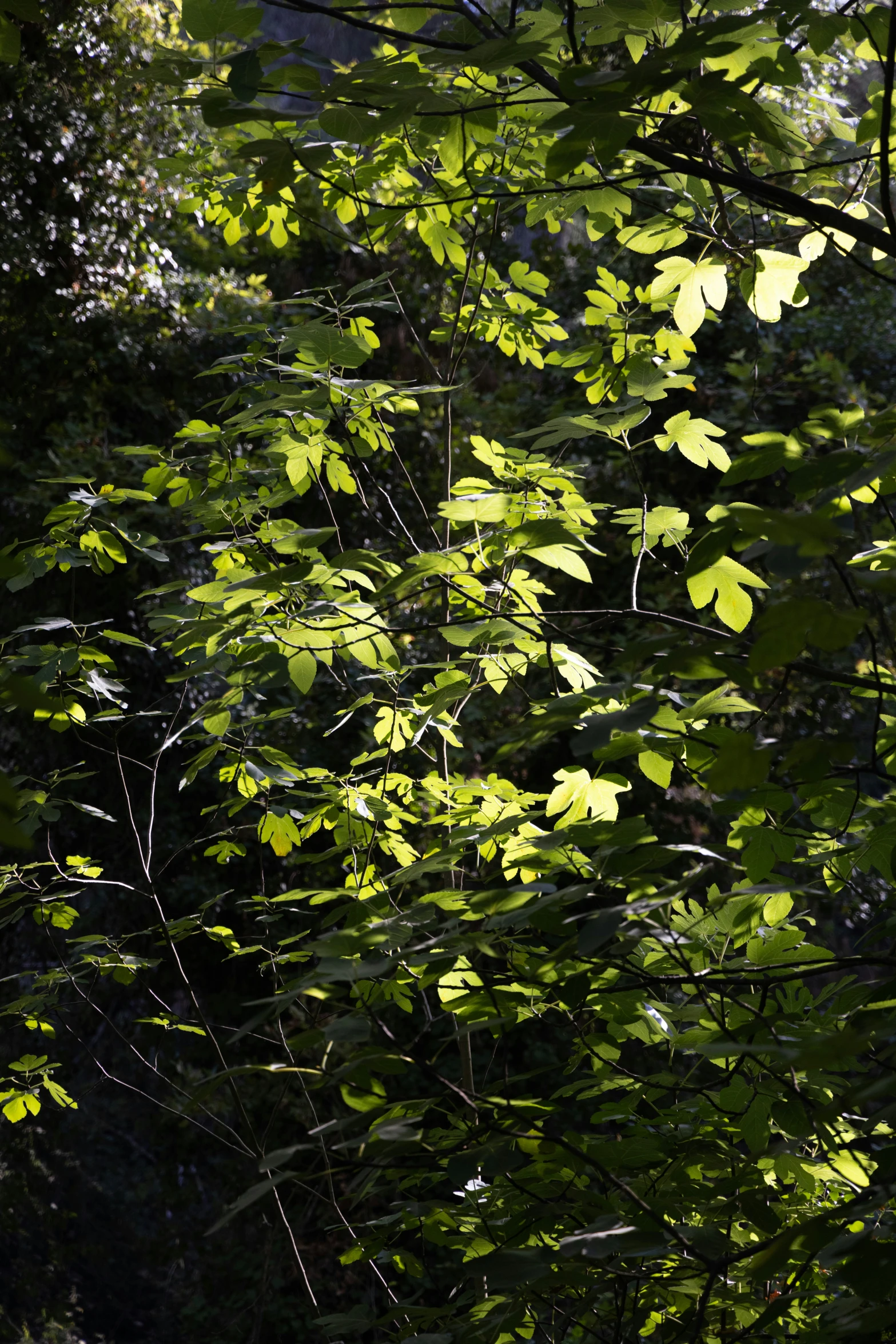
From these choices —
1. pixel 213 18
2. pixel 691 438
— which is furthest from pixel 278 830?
pixel 213 18

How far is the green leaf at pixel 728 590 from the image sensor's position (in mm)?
1093

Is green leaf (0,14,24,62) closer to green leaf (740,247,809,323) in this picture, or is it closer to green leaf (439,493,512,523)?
green leaf (439,493,512,523)

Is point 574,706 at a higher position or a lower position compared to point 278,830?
higher

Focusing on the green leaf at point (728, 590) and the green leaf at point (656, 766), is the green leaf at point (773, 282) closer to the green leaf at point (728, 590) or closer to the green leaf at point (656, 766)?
the green leaf at point (728, 590)

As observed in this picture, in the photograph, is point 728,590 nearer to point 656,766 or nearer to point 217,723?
point 656,766

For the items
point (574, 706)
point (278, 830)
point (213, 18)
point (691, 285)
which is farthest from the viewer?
point (278, 830)

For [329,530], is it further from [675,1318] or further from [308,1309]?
[308,1309]

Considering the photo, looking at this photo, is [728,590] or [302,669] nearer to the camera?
[728,590]

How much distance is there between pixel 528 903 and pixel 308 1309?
14.0 ft

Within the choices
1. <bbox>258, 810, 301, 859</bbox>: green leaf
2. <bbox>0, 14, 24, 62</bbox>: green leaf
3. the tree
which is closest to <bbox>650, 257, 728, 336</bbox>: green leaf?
the tree

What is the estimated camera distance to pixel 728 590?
1.10 m

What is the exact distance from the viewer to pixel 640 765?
1200 millimetres

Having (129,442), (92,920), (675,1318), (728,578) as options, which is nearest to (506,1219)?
(675,1318)

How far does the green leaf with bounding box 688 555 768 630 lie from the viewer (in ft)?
3.59
